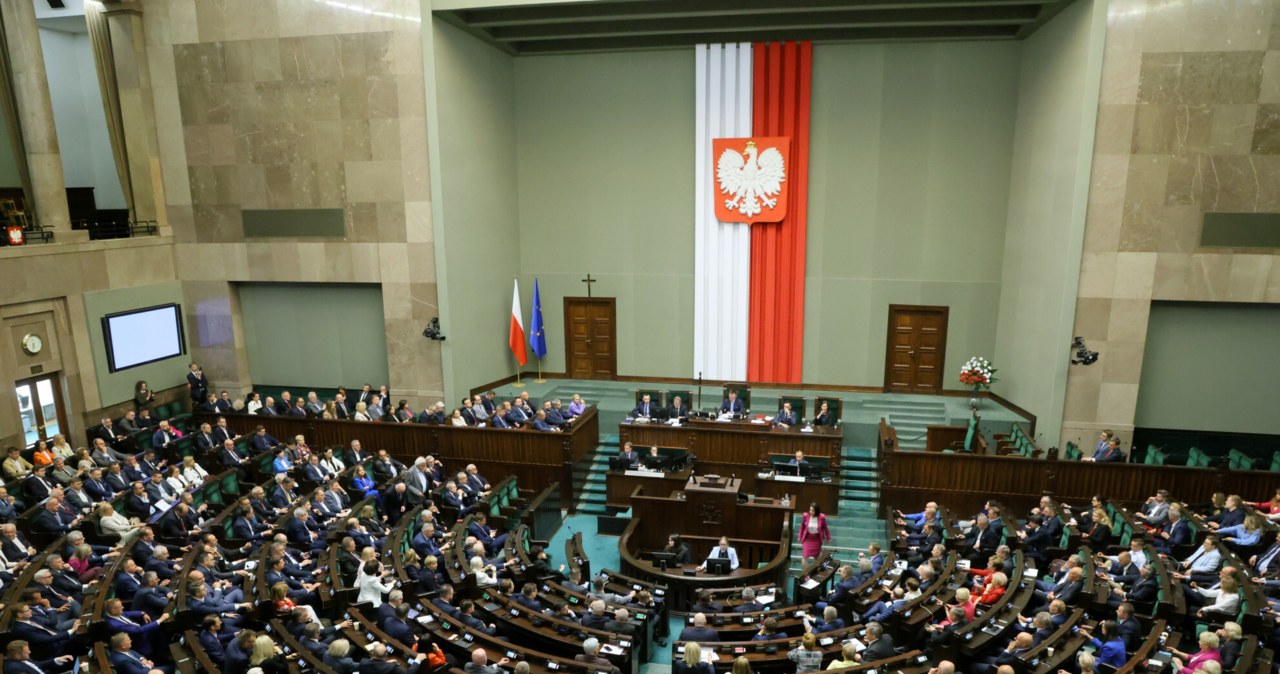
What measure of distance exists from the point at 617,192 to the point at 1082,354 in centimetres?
1014

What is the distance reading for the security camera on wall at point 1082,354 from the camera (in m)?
13.1

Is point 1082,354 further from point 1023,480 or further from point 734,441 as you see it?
point 734,441

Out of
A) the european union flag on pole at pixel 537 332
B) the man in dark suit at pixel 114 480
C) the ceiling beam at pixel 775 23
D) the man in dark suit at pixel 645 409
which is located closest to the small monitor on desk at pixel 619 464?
the man in dark suit at pixel 645 409

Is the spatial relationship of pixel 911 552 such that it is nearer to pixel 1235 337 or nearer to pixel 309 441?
pixel 1235 337

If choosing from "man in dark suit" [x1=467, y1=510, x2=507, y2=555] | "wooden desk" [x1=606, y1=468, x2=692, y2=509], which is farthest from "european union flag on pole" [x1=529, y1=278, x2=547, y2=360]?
"man in dark suit" [x1=467, y1=510, x2=507, y2=555]

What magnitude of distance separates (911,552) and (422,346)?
1060cm

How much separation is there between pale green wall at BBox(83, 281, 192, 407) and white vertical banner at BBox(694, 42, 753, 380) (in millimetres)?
11789

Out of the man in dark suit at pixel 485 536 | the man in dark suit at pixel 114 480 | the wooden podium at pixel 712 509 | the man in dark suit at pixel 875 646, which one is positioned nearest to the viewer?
the man in dark suit at pixel 875 646

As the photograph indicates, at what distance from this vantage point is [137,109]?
16.3 m

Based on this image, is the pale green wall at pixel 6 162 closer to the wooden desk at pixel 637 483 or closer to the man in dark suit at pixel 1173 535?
the wooden desk at pixel 637 483

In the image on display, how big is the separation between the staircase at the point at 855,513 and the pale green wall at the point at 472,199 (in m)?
8.04

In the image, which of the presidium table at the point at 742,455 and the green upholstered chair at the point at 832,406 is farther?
the green upholstered chair at the point at 832,406

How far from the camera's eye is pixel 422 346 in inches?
631

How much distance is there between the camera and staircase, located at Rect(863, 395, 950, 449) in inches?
586
